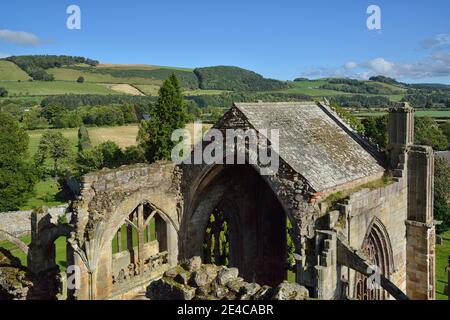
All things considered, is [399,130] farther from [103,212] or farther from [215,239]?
[103,212]

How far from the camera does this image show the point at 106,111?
292ft

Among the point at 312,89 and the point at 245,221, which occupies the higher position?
the point at 312,89

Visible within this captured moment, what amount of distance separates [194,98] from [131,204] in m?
106

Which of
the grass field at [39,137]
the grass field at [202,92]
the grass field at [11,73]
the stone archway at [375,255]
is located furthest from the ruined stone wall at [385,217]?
the grass field at [11,73]

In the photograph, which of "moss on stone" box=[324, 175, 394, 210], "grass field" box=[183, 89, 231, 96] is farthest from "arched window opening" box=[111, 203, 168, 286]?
"grass field" box=[183, 89, 231, 96]

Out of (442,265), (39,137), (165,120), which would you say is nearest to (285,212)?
(442,265)

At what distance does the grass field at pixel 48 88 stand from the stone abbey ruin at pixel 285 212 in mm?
108164

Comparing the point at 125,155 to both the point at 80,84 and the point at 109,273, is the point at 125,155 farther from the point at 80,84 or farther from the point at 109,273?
the point at 80,84

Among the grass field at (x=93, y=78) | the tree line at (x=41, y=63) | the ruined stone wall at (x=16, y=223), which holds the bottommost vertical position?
the ruined stone wall at (x=16, y=223)

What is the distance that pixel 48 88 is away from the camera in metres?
125

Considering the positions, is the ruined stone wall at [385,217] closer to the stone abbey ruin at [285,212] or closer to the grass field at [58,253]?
the stone abbey ruin at [285,212]

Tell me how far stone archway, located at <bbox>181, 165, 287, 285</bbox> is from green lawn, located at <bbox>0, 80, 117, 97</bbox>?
107m

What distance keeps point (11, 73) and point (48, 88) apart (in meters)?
17.1

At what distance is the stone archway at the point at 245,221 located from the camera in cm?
1748
